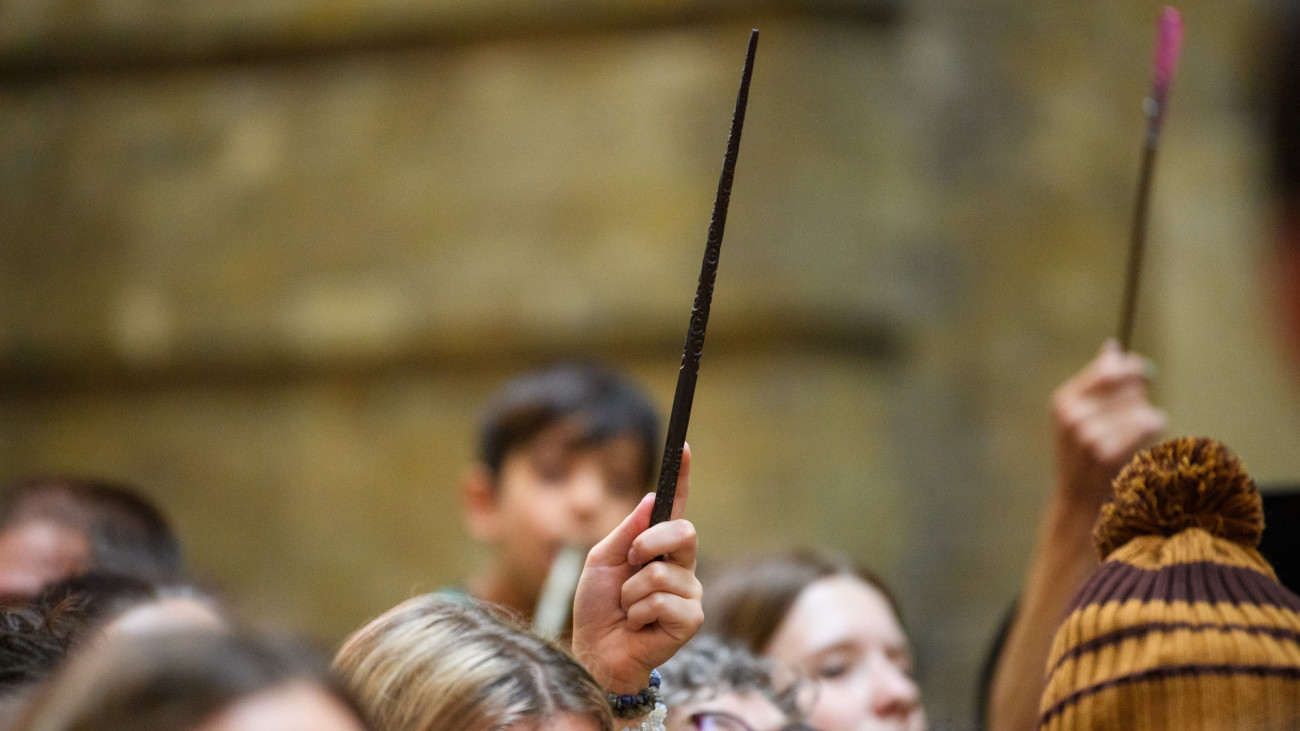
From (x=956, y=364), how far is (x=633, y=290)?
810 mm

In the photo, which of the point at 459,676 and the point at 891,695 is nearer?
the point at 459,676

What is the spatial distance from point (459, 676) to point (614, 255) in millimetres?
2438

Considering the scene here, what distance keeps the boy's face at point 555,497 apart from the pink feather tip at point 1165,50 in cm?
100

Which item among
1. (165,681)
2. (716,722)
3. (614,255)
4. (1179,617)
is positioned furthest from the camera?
(614,255)

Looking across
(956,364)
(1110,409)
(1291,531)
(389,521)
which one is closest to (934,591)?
(956,364)

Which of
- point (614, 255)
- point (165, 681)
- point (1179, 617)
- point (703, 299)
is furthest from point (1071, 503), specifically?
point (614, 255)

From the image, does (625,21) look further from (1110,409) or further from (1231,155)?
(1110,409)

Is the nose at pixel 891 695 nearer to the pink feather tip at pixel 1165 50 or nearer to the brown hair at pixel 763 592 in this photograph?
the brown hair at pixel 763 592

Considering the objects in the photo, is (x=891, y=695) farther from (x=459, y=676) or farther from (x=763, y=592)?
(x=459, y=676)

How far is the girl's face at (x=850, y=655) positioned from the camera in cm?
145

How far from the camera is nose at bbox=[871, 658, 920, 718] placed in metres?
1.45

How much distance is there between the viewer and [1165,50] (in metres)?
1.30

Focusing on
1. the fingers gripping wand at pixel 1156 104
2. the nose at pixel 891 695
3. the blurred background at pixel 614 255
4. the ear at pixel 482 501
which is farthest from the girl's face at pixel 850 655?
the blurred background at pixel 614 255

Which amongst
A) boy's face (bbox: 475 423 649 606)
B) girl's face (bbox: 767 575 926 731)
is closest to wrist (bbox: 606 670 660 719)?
girl's face (bbox: 767 575 926 731)
